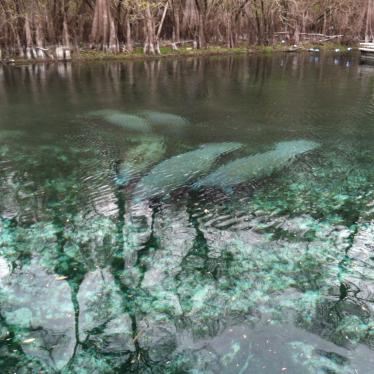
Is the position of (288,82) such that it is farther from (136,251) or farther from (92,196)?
(136,251)

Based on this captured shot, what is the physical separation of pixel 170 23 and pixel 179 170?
37.3 metres

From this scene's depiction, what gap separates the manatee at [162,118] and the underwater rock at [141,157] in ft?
6.61

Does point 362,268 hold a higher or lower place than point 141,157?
lower

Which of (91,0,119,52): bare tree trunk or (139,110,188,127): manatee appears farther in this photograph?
(91,0,119,52): bare tree trunk

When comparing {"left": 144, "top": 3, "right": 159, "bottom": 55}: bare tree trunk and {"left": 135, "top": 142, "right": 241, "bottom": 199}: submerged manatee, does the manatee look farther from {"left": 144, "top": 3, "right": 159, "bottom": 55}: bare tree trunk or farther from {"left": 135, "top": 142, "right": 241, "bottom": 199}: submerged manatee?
{"left": 144, "top": 3, "right": 159, "bottom": 55}: bare tree trunk

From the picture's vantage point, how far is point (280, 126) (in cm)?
1441

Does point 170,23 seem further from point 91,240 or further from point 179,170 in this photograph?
point 91,240

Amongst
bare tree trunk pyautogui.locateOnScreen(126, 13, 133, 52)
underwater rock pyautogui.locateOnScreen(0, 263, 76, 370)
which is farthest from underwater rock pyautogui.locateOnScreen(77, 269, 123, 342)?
bare tree trunk pyautogui.locateOnScreen(126, 13, 133, 52)

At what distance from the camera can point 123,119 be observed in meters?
15.4

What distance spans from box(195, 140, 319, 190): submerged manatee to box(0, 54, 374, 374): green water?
0.22 ft

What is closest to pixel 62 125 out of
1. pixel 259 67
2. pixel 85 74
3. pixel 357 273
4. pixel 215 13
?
pixel 357 273

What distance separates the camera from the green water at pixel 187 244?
5211 mm

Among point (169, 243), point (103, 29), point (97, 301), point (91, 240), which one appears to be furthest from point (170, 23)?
point (97, 301)

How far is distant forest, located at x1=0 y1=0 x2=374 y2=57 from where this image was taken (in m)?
34.1
